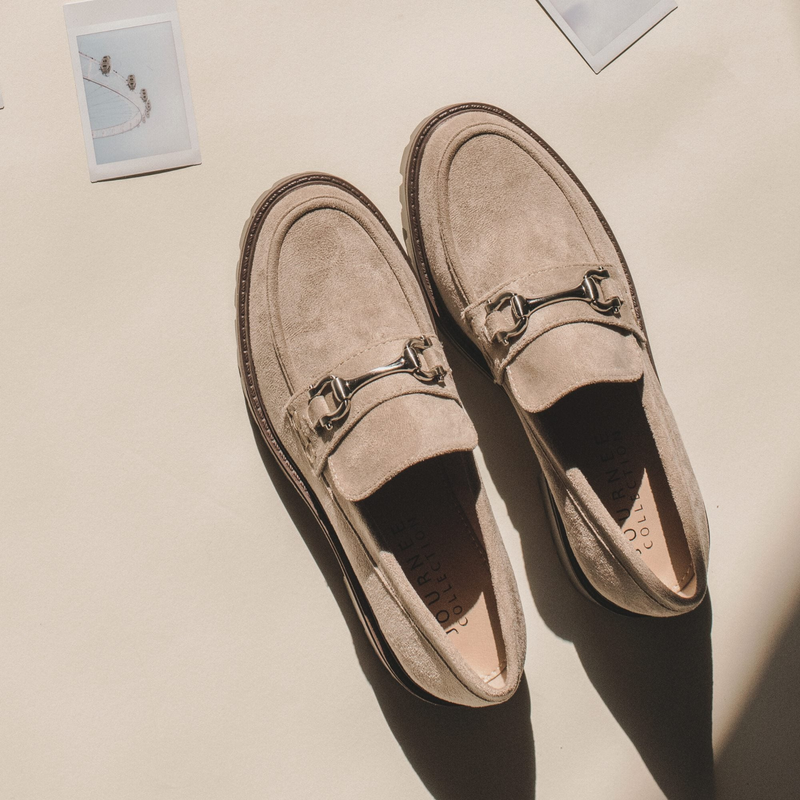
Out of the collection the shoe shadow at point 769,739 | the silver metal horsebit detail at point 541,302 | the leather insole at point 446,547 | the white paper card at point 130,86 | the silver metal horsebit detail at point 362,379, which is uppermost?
the white paper card at point 130,86

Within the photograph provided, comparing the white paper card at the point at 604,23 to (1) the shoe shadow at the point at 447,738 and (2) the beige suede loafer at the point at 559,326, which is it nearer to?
(2) the beige suede loafer at the point at 559,326

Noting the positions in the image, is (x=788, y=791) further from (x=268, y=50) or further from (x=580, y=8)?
(x=268, y=50)

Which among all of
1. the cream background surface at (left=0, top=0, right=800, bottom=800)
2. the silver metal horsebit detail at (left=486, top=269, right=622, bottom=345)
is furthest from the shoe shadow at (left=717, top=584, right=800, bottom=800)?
the silver metal horsebit detail at (left=486, top=269, right=622, bottom=345)

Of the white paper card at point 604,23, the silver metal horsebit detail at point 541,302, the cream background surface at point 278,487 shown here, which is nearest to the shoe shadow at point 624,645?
the cream background surface at point 278,487

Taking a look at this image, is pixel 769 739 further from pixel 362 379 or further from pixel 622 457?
pixel 362 379

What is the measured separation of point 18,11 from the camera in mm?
827

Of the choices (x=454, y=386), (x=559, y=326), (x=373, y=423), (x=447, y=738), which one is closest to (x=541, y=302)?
(x=559, y=326)

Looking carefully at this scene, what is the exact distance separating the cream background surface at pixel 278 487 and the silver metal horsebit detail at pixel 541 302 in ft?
0.47

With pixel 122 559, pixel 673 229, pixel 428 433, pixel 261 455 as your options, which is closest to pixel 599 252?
pixel 673 229

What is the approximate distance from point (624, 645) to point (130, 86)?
0.99m

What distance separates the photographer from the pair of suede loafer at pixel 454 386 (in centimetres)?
69

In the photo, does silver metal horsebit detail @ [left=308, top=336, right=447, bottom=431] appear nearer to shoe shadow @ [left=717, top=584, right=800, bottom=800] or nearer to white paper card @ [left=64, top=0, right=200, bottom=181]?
white paper card @ [left=64, top=0, right=200, bottom=181]

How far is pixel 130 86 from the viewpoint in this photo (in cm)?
83

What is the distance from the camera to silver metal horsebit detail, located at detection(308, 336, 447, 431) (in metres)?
0.69
